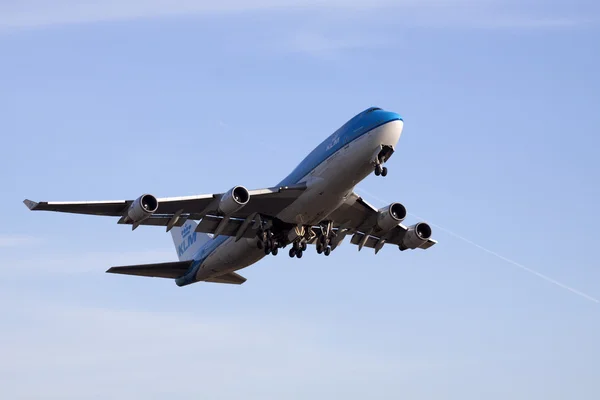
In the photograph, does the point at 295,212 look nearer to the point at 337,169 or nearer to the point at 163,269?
the point at 337,169

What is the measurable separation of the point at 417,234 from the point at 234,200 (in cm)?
1364

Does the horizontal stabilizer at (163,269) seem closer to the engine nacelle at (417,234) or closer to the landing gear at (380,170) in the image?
the engine nacelle at (417,234)

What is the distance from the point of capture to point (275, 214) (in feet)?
180

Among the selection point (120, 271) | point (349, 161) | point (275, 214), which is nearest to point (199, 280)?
point (120, 271)

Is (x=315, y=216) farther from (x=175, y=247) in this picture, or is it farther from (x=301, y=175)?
(x=175, y=247)

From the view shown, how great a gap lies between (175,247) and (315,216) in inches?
727

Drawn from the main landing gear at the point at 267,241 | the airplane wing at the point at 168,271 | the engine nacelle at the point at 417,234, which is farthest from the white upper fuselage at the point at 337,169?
the engine nacelle at the point at 417,234

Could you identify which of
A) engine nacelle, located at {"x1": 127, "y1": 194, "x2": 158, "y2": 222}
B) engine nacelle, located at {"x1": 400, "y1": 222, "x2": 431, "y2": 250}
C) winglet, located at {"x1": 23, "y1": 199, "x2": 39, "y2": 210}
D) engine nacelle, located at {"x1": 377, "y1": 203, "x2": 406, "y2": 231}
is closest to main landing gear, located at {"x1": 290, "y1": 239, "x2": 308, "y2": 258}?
engine nacelle, located at {"x1": 377, "y1": 203, "x2": 406, "y2": 231}

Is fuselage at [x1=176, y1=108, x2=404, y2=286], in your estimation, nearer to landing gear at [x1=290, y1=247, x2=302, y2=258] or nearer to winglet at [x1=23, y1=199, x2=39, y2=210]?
landing gear at [x1=290, y1=247, x2=302, y2=258]

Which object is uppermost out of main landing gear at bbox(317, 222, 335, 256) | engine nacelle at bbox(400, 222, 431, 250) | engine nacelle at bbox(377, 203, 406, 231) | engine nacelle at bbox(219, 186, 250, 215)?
engine nacelle at bbox(400, 222, 431, 250)

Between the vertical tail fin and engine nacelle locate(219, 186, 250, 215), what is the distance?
11.1 metres

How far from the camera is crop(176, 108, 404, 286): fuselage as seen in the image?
5000 centimetres

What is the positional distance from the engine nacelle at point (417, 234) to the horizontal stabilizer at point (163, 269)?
Result: 12896mm

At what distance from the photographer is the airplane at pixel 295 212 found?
1980 inches
